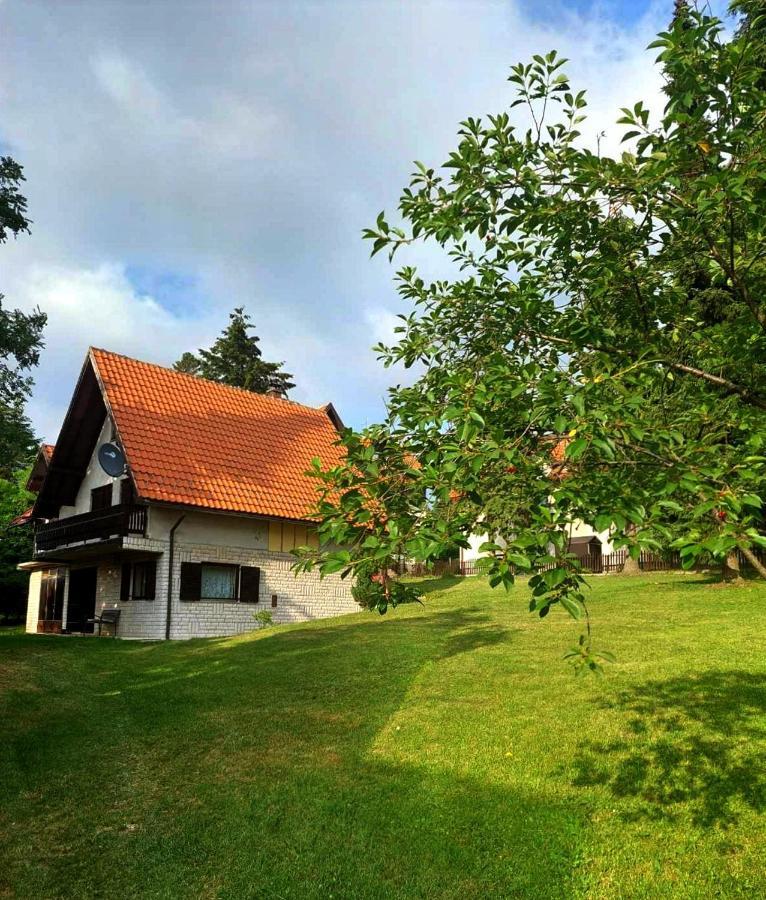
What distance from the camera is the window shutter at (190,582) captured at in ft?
67.9

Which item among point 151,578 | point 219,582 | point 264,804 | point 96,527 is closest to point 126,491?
point 96,527

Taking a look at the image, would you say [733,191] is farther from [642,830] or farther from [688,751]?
[688,751]

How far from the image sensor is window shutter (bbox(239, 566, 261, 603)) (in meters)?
21.9

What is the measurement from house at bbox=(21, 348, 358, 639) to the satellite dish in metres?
0.06

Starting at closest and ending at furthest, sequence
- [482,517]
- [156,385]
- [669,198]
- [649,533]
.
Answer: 1. [649,533]
2. [482,517]
3. [669,198]
4. [156,385]

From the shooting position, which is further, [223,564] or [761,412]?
[223,564]

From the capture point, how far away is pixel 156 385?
24188mm

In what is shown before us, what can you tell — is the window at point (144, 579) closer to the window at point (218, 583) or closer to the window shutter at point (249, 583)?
the window at point (218, 583)

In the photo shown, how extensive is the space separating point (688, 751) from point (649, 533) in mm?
4974

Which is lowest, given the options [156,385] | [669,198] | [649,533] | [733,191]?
[649,533]

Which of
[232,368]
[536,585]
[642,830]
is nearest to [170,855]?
[642,830]

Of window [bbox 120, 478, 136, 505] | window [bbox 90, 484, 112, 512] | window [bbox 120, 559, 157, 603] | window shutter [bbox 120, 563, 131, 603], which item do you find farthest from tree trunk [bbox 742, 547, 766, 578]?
window [bbox 90, 484, 112, 512]

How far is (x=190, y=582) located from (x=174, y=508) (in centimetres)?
217

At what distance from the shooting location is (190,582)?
2088cm
